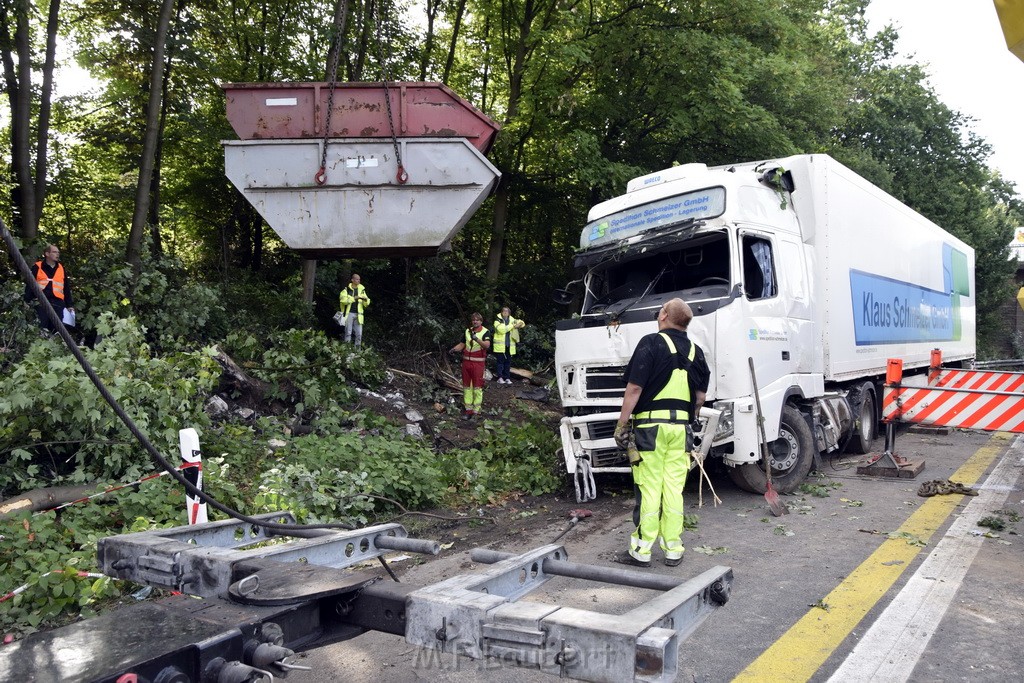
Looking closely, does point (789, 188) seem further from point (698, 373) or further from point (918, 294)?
point (918, 294)

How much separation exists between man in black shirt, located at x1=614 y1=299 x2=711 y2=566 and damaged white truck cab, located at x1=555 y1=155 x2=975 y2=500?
1534mm

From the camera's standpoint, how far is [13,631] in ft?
12.8

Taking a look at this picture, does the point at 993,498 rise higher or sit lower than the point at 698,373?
lower

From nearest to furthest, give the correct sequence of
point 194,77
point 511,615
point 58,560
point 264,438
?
point 511,615 < point 58,560 < point 264,438 < point 194,77

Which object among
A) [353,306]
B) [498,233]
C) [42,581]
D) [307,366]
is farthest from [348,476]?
[498,233]

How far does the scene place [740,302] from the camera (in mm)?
6859

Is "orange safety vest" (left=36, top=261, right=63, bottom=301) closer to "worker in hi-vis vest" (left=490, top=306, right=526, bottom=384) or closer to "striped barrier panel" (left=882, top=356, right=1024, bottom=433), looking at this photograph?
"worker in hi-vis vest" (left=490, top=306, right=526, bottom=384)

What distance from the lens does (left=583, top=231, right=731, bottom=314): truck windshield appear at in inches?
285

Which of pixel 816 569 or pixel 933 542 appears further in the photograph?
pixel 933 542

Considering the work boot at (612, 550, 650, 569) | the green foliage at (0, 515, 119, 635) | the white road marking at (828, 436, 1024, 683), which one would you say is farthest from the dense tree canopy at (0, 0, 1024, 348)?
the white road marking at (828, 436, 1024, 683)

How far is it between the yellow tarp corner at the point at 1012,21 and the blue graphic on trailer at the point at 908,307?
4732 mm

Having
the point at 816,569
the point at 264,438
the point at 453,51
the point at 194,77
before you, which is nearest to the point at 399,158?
the point at 264,438

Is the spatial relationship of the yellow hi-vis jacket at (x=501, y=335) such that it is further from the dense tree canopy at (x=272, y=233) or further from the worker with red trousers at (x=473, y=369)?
the worker with red trousers at (x=473, y=369)

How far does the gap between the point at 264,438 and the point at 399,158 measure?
3.50 meters
